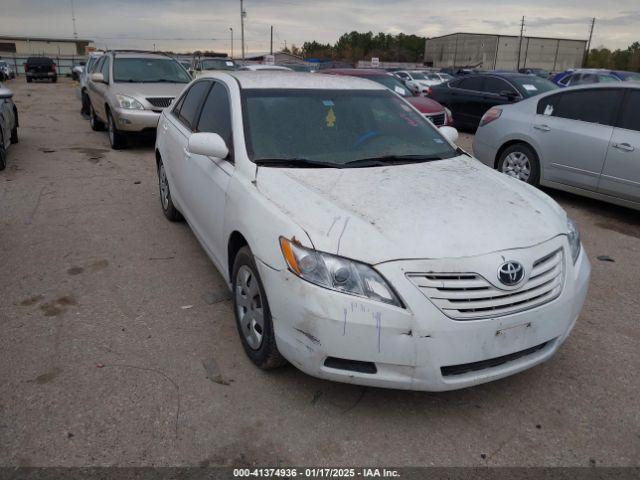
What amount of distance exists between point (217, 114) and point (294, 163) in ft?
3.30

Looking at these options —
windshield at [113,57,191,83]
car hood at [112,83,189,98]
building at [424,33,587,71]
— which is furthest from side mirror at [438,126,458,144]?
building at [424,33,587,71]

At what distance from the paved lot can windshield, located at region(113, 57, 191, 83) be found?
263 inches

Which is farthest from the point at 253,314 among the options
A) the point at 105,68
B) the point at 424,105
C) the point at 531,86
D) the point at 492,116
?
the point at 531,86

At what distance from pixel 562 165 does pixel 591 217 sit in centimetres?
72

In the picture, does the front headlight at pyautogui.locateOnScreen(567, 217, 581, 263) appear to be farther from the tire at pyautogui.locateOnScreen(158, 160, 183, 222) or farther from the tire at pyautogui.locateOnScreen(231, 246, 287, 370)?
the tire at pyautogui.locateOnScreen(158, 160, 183, 222)

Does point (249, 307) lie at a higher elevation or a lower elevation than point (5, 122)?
lower

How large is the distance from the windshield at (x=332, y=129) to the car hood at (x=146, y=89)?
652 centimetres

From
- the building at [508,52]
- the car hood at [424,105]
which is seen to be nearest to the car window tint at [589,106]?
the car hood at [424,105]

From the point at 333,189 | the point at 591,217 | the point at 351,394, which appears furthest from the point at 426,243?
the point at 591,217

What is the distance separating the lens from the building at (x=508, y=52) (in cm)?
7138

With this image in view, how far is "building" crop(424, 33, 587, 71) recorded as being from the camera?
234 feet

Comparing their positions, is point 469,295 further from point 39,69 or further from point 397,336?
point 39,69

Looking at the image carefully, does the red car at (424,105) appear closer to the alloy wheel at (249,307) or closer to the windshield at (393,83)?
the windshield at (393,83)

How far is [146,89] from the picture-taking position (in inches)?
386
